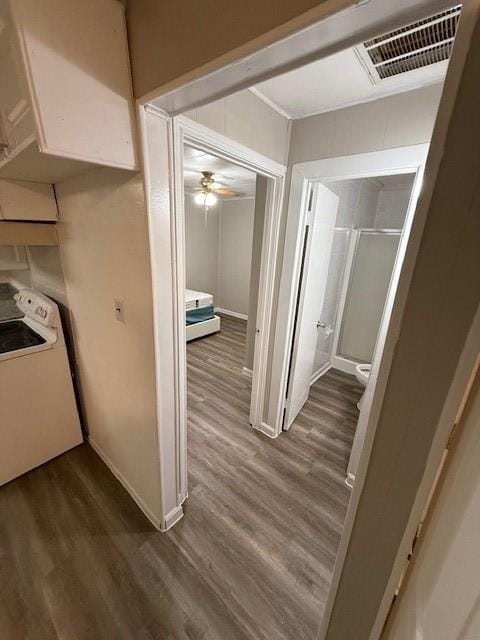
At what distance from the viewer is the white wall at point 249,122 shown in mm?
1246

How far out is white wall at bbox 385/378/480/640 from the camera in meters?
0.37

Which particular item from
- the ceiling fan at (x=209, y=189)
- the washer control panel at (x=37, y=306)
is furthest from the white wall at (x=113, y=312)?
the ceiling fan at (x=209, y=189)

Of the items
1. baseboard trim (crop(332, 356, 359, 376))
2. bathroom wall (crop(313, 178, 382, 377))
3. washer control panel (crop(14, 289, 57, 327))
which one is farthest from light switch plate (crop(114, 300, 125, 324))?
baseboard trim (crop(332, 356, 359, 376))

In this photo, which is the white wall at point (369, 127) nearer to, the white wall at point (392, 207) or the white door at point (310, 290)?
the white door at point (310, 290)

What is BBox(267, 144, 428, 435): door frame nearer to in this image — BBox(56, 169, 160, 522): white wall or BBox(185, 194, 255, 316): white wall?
BBox(56, 169, 160, 522): white wall

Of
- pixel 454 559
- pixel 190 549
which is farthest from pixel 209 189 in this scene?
pixel 454 559

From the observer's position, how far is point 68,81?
78cm

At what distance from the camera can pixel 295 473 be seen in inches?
76.7

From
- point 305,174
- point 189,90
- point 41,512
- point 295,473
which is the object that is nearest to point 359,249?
point 305,174

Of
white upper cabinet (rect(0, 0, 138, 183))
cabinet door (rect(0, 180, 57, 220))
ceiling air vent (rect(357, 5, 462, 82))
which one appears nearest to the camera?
white upper cabinet (rect(0, 0, 138, 183))

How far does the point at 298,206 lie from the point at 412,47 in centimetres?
84

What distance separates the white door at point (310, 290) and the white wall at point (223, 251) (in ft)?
10.4

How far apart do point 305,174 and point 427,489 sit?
1.76 m

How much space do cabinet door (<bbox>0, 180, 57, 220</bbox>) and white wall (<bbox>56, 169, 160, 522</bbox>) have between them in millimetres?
82
